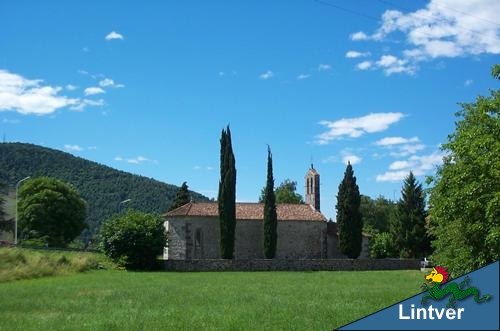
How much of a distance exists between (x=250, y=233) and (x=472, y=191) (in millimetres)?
41186

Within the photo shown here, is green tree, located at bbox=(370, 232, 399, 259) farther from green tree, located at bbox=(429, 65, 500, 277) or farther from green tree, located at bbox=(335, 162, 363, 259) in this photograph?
green tree, located at bbox=(429, 65, 500, 277)

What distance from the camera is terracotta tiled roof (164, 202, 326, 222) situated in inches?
2129

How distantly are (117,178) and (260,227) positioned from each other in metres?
85.2

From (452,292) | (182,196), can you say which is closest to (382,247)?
(182,196)

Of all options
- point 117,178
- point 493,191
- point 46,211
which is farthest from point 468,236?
point 117,178

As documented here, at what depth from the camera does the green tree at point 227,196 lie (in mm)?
49281

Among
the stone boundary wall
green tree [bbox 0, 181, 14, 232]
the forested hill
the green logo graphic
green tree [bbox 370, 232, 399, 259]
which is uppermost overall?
the forested hill

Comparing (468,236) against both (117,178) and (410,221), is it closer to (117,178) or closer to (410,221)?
(410,221)

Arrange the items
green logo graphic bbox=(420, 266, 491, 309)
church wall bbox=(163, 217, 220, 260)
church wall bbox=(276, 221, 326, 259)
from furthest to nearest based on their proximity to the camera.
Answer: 1. church wall bbox=(276, 221, 326, 259)
2. church wall bbox=(163, 217, 220, 260)
3. green logo graphic bbox=(420, 266, 491, 309)

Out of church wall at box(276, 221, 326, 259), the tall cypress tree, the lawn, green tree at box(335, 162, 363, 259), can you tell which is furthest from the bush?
the lawn

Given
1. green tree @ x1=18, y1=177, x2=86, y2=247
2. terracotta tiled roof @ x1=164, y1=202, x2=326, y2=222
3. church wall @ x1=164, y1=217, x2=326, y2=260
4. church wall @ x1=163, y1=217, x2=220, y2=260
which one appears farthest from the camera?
green tree @ x1=18, y1=177, x2=86, y2=247

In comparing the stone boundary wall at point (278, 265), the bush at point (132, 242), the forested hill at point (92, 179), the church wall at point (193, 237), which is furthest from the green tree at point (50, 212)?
the forested hill at point (92, 179)

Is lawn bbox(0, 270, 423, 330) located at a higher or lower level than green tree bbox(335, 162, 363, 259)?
lower

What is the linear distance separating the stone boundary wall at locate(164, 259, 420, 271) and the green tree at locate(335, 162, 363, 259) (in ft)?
12.5
